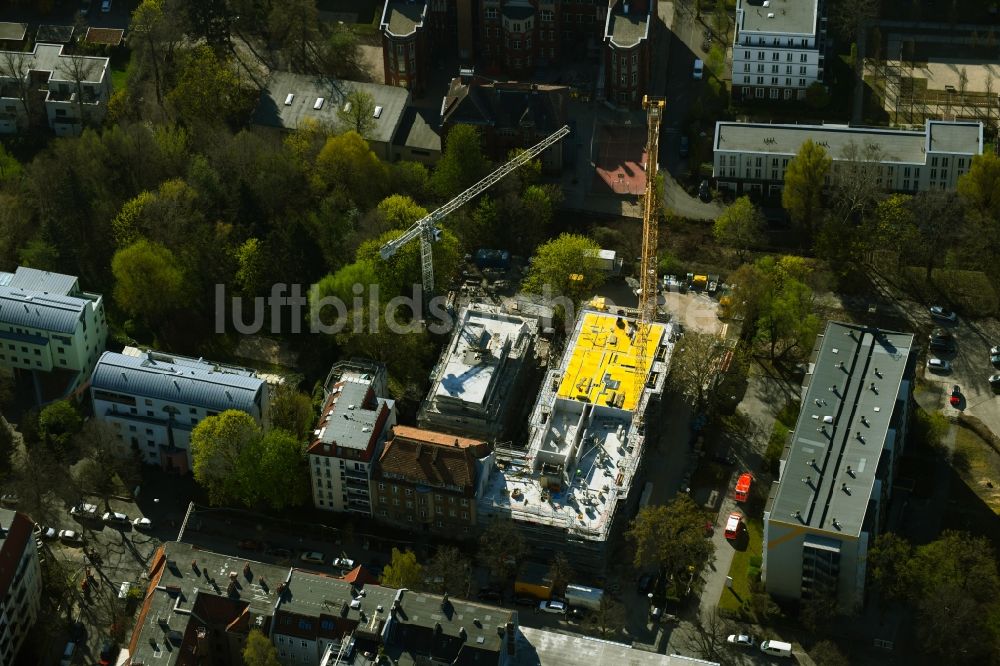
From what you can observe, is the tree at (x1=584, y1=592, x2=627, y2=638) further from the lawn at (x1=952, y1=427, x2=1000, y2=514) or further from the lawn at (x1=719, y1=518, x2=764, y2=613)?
the lawn at (x1=952, y1=427, x2=1000, y2=514)

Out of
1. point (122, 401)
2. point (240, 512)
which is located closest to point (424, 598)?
point (240, 512)

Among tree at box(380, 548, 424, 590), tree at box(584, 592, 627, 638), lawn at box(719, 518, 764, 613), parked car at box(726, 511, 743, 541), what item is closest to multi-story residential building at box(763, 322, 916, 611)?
lawn at box(719, 518, 764, 613)

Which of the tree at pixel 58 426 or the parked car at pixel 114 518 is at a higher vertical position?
the tree at pixel 58 426

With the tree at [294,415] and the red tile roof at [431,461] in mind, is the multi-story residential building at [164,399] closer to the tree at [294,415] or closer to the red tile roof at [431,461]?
the tree at [294,415]

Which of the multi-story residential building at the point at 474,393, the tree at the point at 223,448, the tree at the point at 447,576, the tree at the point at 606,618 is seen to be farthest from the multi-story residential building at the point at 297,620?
the multi-story residential building at the point at 474,393

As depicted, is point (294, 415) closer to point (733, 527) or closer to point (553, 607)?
point (553, 607)

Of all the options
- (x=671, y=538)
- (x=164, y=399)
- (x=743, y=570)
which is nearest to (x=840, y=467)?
(x=743, y=570)
